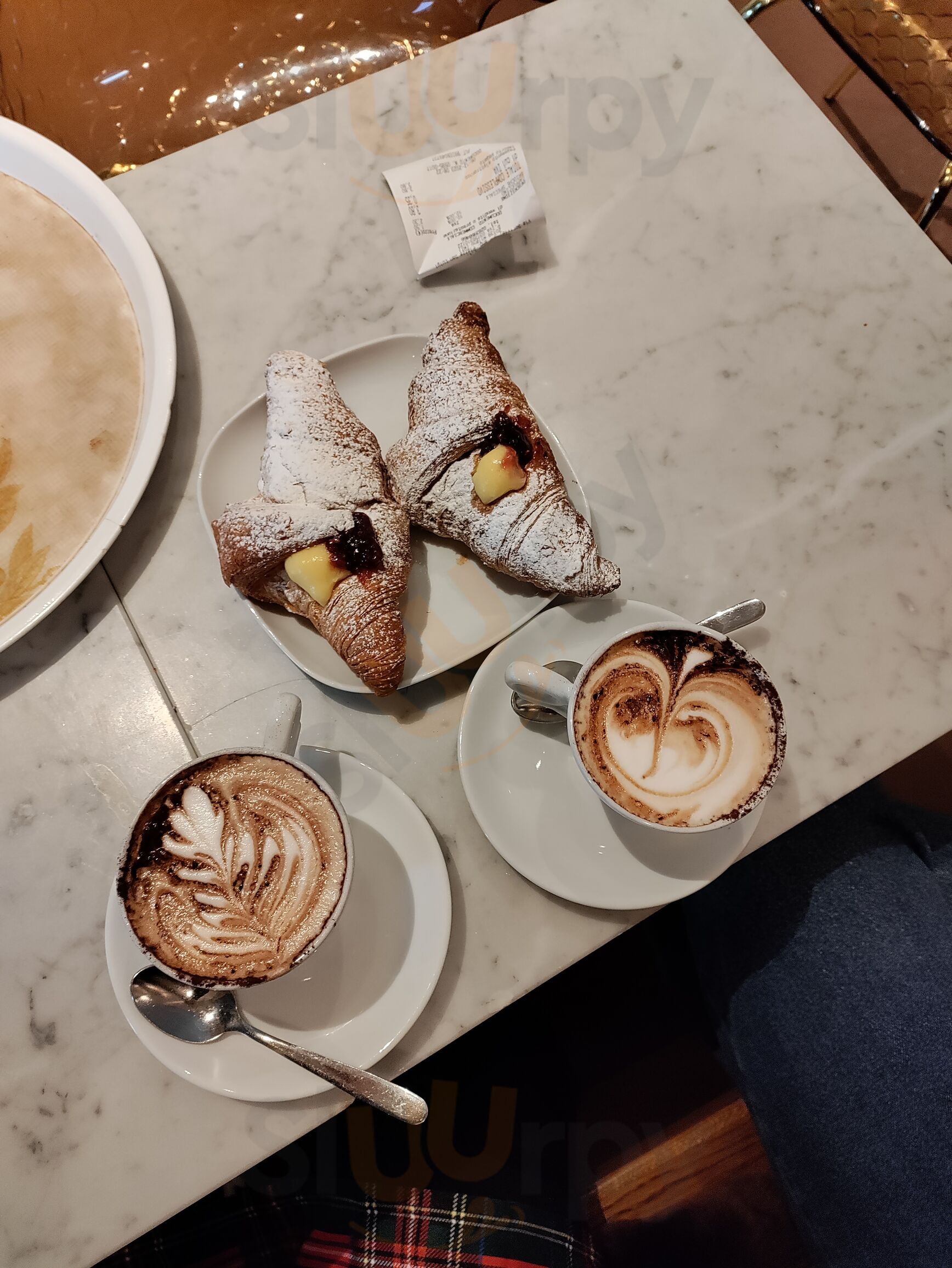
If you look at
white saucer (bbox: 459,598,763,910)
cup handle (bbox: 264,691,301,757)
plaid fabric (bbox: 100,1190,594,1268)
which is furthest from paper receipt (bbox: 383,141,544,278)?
plaid fabric (bbox: 100,1190,594,1268)

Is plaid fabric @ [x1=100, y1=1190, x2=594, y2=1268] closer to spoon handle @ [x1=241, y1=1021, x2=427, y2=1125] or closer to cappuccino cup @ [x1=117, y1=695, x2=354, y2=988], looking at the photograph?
spoon handle @ [x1=241, y1=1021, x2=427, y2=1125]

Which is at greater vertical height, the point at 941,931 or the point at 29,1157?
the point at 29,1157

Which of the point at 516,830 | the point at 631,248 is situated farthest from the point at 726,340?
the point at 516,830

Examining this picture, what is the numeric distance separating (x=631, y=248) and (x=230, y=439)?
2.13ft

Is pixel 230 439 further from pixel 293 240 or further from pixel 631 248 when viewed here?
pixel 631 248

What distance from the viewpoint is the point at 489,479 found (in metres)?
0.89

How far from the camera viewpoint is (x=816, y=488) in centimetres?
105

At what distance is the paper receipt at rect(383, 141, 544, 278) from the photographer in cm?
104

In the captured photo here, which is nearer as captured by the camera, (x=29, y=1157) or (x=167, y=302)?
(x=29, y=1157)

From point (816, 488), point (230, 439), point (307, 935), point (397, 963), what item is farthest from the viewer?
point (816, 488)

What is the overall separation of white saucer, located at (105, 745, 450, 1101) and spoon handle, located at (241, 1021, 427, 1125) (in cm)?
3

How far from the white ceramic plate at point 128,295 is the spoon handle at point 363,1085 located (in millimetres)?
579

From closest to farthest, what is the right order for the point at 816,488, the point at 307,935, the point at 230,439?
the point at 307,935
the point at 230,439
the point at 816,488

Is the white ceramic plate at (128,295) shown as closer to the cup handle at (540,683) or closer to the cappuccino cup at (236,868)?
the cappuccino cup at (236,868)
